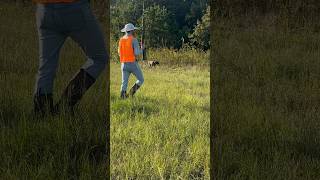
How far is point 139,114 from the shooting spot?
132 inches

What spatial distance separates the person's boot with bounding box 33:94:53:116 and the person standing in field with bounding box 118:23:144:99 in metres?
0.57

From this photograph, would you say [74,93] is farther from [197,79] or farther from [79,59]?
[79,59]

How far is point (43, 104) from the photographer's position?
3.28 metres

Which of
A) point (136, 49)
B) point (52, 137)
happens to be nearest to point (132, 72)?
point (136, 49)

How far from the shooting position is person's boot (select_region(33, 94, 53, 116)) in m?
3.25

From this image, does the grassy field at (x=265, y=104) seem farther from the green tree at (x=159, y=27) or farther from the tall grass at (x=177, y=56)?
the green tree at (x=159, y=27)

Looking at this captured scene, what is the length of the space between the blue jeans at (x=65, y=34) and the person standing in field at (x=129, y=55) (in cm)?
17

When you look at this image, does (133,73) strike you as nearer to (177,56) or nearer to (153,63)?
(153,63)

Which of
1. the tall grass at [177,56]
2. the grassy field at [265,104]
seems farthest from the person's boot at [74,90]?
the grassy field at [265,104]

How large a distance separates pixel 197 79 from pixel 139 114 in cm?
59

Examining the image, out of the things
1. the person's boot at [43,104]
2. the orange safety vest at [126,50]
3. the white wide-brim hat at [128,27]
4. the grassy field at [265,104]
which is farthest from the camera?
the person's boot at [43,104]

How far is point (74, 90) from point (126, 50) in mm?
483

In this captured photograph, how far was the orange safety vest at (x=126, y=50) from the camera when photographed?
9.28 feet

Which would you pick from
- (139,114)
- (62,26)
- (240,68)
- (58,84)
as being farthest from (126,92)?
(240,68)
